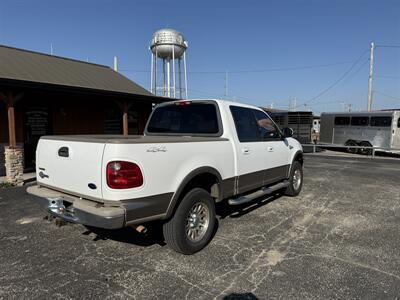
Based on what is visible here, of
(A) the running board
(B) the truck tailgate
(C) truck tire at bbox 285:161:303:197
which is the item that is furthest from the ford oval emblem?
(C) truck tire at bbox 285:161:303:197

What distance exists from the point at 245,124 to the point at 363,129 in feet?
54.2

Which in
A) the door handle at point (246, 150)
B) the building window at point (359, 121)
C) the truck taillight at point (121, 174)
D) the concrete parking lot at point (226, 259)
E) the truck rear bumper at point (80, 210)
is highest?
the building window at point (359, 121)

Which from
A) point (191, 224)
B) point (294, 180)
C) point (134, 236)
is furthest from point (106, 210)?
point (294, 180)

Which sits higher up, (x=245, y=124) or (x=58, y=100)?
(x=58, y=100)

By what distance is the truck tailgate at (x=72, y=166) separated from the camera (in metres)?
3.07

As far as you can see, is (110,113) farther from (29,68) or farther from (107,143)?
(107,143)

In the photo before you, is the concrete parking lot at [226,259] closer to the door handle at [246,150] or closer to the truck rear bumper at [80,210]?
the truck rear bumper at [80,210]

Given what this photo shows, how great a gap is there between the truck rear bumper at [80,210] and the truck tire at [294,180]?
4518 mm

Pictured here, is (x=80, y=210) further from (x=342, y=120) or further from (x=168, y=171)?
(x=342, y=120)

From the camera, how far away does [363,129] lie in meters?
18.3

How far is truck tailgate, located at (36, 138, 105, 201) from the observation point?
307cm

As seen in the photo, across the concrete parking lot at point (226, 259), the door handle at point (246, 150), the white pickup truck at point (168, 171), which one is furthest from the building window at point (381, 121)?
the door handle at point (246, 150)

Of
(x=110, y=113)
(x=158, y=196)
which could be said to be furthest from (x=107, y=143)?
(x=110, y=113)

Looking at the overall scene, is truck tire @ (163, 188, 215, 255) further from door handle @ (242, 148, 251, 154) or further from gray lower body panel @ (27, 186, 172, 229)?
door handle @ (242, 148, 251, 154)
